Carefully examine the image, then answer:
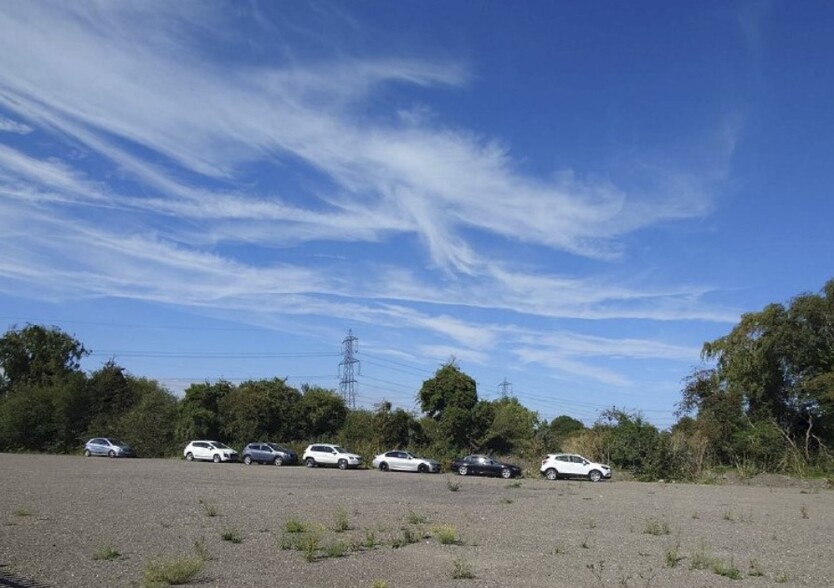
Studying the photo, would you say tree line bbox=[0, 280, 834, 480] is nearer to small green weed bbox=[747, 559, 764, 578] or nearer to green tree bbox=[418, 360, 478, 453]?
green tree bbox=[418, 360, 478, 453]

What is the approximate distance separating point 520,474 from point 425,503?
66.2 feet

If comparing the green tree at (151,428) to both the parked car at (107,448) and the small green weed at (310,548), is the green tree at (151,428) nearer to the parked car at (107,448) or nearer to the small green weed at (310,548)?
the parked car at (107,448)

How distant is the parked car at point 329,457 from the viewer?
44000 mm

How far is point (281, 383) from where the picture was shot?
5284 cm

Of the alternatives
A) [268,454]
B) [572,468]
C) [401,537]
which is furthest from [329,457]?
[401,537]

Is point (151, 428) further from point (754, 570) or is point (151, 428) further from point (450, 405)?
point (754, 570)

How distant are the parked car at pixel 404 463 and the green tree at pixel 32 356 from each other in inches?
1588

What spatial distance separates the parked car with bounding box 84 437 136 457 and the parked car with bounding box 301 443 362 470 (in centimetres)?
1467

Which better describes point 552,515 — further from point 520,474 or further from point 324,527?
point 520,474

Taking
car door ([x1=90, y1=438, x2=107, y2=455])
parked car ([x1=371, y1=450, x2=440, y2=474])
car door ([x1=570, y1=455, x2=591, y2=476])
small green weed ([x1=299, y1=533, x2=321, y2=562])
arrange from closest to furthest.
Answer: small green weed ([x1=299, y1=533, x2=321, y2=562]) → car door ([x1=570, y1=455, x2=591, y2=476]) → parked car ([x1=371, y1=450, x2=440, y2=474]) → car door ([x1=90, y1=438, x2=107, y2=455])

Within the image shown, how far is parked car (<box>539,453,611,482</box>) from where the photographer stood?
125 ft

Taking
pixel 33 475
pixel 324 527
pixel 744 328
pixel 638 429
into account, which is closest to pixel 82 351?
pixel 33 475

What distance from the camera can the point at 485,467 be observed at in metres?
40.2

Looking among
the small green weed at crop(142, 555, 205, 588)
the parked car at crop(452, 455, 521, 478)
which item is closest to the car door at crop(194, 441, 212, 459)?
the parked car at crop(452, 455, 521, 478)
